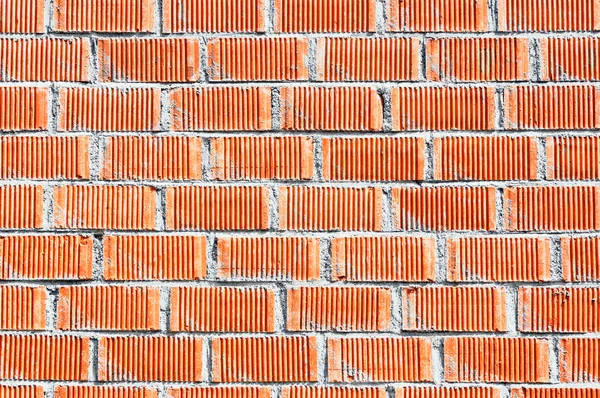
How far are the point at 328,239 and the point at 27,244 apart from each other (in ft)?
3.00

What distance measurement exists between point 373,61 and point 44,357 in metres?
1.34

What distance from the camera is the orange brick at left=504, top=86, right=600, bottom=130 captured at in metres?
1.89

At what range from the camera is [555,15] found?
6.26 ft

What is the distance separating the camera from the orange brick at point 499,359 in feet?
6.20

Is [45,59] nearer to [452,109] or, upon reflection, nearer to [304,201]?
[304,201]

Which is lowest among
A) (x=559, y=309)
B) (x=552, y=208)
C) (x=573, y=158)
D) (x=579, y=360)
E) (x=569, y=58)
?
(x=579, y=360)

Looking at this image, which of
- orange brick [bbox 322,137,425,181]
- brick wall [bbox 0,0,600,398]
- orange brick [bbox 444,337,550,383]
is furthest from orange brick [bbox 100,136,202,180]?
orange brick [bbox 444,337,550,383]

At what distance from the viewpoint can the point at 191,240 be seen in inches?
75.6

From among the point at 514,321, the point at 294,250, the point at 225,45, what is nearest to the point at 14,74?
the point at 225,45

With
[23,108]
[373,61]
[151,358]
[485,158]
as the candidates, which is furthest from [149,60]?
[485,158]

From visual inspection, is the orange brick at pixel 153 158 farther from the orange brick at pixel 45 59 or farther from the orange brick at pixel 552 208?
the orange brick at pixel 552 208

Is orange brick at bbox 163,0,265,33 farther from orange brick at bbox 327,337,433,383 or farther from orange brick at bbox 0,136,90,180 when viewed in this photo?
orange brick at bbox 327,337,433,383

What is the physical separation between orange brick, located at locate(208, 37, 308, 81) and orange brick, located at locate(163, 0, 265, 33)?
47 mm

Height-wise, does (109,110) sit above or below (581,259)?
above
